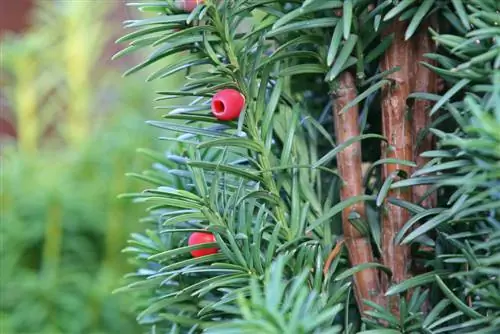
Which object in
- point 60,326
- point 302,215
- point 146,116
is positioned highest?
point 146,116

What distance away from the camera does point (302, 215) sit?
16.8 inches

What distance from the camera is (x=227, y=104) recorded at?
1.35 feet

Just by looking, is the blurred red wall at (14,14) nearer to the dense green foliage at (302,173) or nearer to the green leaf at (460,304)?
the dense green foliage at (302,173)

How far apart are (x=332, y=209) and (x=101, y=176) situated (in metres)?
0.63

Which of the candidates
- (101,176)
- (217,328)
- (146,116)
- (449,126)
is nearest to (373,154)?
(449,126)

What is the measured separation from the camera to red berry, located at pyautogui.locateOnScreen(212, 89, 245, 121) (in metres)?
0.41

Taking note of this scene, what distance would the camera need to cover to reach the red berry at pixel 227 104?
41 centimetres

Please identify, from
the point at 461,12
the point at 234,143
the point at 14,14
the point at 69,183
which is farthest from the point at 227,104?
the point at 14,14

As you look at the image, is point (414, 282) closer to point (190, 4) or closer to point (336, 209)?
point (336, 209)

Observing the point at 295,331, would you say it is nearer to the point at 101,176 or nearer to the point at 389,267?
the point at 389,267

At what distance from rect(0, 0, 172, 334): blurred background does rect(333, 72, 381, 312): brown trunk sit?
0.38 meters

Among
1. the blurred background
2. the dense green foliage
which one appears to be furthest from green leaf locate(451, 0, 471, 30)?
the blurred background

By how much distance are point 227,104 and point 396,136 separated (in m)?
0.10

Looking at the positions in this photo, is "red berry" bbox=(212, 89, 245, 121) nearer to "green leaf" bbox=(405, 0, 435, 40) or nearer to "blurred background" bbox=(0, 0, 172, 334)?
"green leaf" bbox=(405, 0, 435, 40)
